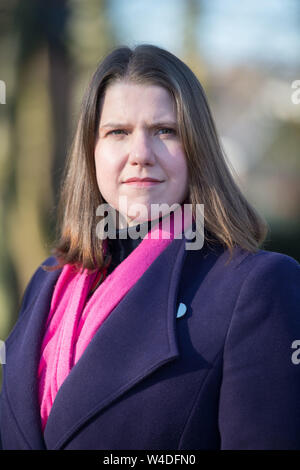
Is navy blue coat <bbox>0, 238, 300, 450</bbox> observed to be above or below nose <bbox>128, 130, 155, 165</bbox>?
below

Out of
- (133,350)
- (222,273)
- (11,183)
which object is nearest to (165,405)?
(133,350)

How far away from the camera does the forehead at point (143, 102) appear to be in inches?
69.1

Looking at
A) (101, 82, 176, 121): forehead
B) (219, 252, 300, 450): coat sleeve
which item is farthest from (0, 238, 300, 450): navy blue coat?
(101, 82, 176, 121): forehead

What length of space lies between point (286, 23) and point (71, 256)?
4.70 m

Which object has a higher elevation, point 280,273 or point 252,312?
point 280,273

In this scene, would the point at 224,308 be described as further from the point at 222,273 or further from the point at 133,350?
the point at 133,350

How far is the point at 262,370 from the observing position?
4.92ft

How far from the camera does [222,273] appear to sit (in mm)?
1689

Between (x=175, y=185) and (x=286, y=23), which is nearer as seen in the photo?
(x=175, y=185)

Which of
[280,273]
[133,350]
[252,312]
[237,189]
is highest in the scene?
[237,189]

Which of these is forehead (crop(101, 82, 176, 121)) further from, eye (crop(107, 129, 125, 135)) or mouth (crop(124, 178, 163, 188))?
mouth (crop(124, 178, 163, 188))

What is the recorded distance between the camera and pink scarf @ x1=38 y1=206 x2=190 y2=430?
1.74m

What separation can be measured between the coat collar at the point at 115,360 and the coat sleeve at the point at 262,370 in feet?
0.61

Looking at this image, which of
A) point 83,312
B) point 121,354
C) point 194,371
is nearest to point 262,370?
point 194,371
